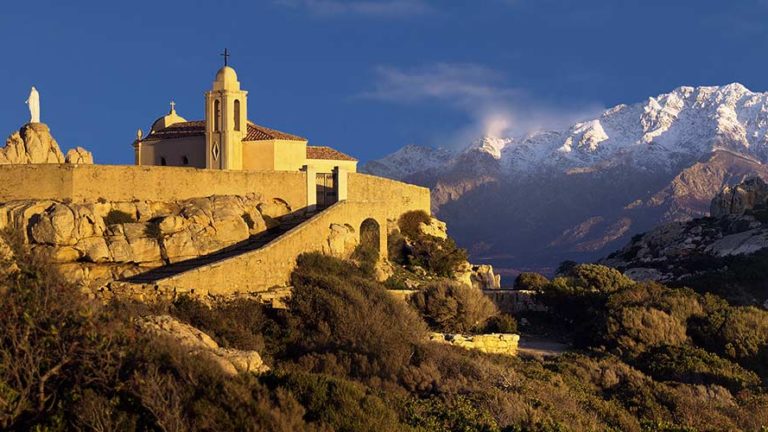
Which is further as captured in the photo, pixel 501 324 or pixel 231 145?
pixel 231 145

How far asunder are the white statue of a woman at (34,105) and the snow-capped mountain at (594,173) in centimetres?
8294

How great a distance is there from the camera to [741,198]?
6316 cm

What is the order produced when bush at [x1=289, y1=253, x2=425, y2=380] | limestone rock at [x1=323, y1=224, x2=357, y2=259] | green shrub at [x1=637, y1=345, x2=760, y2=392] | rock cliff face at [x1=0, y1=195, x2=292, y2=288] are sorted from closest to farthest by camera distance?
bush at [x1=289, y1=253, x2=425, y2=380]
green shrub at [x1=637, y1=345, x2=760, y2=392]
rock cliff face at [x1=0, y1=195, x2=292, y2=288]
limestone rock at [x1=323, y1=224, x2=357, y2=259]

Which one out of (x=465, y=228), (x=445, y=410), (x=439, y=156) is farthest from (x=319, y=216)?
(x=439, y=156)

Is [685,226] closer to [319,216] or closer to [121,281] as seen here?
[319,216]

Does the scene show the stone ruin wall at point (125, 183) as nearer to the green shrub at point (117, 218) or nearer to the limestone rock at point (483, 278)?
the green shrub at point (117, 218)

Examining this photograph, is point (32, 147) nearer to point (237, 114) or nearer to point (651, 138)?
point (237, 114)

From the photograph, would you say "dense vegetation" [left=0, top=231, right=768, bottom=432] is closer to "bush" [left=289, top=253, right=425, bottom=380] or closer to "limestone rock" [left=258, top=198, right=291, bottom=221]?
"bush" [left=289, top=253, right=425, bottom=380]

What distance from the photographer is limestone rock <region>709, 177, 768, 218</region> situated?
6272 centimetres

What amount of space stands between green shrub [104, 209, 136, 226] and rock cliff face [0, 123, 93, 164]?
8225mm

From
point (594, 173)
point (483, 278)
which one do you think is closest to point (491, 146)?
point (594, 173)

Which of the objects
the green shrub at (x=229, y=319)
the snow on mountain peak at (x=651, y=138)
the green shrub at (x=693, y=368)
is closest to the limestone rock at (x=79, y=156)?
the green shrub at (x=229, y=319)

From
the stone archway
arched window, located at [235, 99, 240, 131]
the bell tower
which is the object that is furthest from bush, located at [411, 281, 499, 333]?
arched window, located at [235, 99, 240, 131]

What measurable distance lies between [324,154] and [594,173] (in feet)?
337
